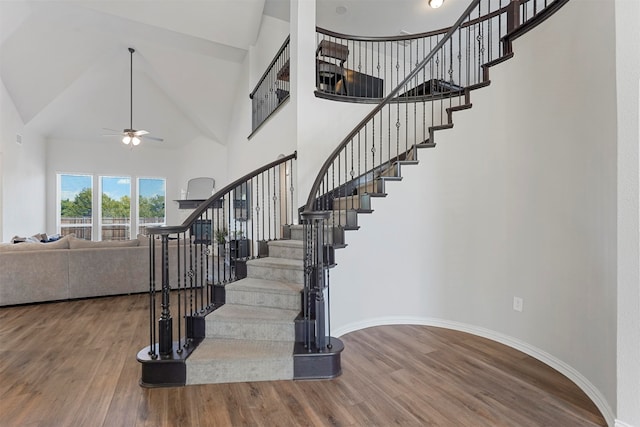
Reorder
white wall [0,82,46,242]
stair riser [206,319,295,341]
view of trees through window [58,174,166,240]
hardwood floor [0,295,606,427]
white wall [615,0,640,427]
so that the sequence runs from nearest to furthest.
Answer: white wall [615,0,640,427] → hardwood floor [0,295,606,427] → stair riser [206,319,295,341] → white wall [0,82,46,242] → view of trees through window [58,174,166,240]

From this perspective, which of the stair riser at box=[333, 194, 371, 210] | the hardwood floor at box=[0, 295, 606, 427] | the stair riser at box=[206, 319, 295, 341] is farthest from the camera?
the stair riser at box=[333, 194, 371, 210]

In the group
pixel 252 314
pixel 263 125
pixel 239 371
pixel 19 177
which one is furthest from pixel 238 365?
pixel 19 177

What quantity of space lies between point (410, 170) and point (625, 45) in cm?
196

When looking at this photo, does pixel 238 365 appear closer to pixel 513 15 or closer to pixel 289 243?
pixel 289 243

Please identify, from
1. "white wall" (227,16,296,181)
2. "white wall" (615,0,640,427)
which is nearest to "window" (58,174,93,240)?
"white wall" (227,16,296,181)

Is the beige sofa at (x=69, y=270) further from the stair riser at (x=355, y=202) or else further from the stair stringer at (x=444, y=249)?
the stair stringer at (x=444, y=249)

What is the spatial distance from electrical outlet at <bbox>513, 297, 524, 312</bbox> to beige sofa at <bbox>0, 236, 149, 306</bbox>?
15.8 ft

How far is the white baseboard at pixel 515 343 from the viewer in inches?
79.4

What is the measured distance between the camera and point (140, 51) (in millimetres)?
7098

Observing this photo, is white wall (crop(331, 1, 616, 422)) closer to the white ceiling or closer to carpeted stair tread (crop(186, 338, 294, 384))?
carpeted stair tread (crop(186, 338, 294, 384))

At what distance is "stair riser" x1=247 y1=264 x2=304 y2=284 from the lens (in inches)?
126

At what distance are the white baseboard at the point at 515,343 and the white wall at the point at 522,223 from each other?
11mm

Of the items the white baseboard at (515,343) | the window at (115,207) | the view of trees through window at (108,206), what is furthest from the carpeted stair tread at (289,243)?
the window at (115,207)

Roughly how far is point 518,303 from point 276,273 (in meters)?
2.26
